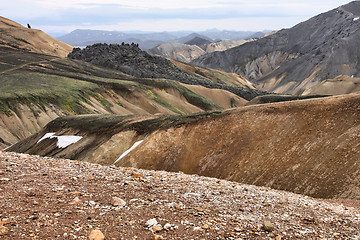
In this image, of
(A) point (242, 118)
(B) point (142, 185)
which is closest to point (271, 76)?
(A) point (242, 118)

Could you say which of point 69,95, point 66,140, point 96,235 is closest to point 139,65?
point 69,95

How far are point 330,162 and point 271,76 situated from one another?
17196 centimetres

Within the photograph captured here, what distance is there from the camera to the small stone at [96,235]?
900 cm

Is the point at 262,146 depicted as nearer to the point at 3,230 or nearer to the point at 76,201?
the point at 76,201

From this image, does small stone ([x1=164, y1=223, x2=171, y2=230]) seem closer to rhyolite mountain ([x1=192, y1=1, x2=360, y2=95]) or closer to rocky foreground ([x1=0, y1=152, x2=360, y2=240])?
rocky foreground ([x1=0, y1=152, x2=360, y2=240])

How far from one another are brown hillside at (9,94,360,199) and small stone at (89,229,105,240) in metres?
15.3

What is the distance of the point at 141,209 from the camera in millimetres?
11234

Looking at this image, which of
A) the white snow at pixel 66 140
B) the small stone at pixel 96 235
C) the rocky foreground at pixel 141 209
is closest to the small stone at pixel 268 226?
the rocky foreground at pixel 141 209

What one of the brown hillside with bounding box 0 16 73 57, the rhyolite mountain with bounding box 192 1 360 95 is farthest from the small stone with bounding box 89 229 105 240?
the brown hillside with bounding box 0 16 73 57

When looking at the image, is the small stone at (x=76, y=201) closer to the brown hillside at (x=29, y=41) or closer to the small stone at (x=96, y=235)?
the small stone at (x=96, y=235)

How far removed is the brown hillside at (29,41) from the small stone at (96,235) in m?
145

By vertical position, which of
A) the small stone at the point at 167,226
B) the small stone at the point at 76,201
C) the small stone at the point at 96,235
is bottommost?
the small stone at the point at 167,226

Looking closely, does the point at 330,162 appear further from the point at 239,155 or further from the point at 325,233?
the point at 325,233

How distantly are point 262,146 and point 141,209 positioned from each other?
17.8 metres
